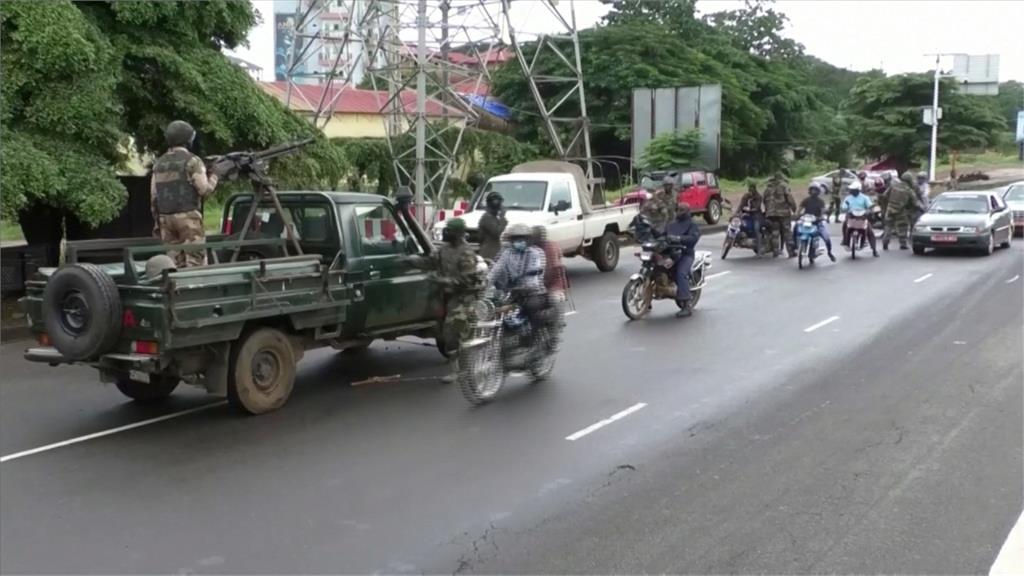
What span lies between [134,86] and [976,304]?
1282cm

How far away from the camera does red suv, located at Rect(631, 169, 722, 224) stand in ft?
104

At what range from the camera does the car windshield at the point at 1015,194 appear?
29.5 metres

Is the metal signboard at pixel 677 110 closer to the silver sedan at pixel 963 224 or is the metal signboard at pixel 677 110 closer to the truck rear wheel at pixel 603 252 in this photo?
the silver sedan at pixel 963 224

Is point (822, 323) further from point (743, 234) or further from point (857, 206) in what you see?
point (857, 206)

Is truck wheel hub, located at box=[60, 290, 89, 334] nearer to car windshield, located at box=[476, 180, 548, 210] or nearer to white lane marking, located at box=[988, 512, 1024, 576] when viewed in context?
white lane marking, located at box=[988, 512, 1024, 576]

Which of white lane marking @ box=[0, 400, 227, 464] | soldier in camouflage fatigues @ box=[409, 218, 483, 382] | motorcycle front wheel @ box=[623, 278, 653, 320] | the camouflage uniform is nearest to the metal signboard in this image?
the camouflage uniform

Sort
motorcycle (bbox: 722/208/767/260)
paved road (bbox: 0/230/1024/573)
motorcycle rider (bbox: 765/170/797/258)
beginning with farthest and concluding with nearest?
motorcycle (bbox: 722/208/767/260) → motorcycle rider (bbox: 765/170/797/258) → paved road (bbox: 0/230/1024/573)

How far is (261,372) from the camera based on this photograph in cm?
856

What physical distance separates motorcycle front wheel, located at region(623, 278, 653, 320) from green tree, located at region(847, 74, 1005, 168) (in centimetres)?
4580

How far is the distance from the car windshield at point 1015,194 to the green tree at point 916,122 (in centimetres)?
2595

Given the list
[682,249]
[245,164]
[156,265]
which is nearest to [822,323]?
[682,249]

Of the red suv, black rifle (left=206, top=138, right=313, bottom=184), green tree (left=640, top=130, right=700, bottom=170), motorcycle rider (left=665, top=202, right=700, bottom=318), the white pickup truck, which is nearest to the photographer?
black rifle (left=206, top=138, right=313, bottom=184)

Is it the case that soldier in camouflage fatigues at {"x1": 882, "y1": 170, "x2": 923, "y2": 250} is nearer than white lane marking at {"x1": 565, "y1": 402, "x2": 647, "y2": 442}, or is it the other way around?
white lane marking at {"x1": 565, "y1": 402, "x2": 647, "y2": 442}

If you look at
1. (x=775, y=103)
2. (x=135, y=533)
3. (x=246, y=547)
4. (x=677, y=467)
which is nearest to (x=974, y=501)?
(x=677, y=467)
